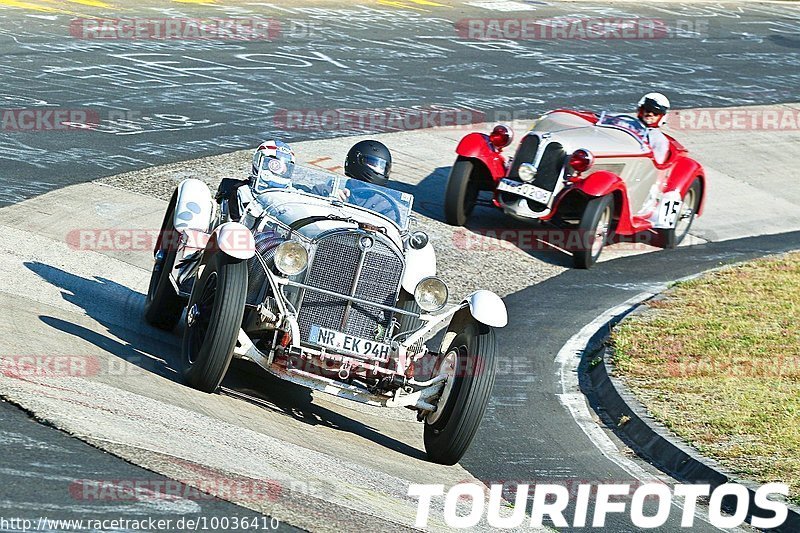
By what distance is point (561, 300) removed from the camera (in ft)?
43.3

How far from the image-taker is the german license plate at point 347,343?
321 inches

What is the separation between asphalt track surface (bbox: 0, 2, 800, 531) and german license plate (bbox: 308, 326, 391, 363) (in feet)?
3.47

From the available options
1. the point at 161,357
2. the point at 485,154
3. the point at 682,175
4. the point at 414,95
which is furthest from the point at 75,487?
the point at 414,95

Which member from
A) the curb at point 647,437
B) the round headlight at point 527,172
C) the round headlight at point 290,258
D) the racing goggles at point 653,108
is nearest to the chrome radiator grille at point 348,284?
the round headlight at point 290,258

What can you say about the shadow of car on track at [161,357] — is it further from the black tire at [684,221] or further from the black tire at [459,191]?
the black tire at [684,221]

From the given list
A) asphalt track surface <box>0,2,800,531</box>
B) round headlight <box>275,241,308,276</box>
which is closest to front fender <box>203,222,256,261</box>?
round headlight <box>275,241,308,276</box>

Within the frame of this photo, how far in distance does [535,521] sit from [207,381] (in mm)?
2224

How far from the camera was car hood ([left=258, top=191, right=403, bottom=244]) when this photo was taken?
346 inches

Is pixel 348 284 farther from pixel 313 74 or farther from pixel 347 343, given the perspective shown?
pixel 313 74

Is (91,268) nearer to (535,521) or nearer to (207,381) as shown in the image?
(207,381)

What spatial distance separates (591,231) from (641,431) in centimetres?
507

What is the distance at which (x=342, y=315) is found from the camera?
851 centimetres

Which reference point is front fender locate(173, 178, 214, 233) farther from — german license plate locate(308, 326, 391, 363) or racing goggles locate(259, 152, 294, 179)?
german license plate locate(308, 326, 391, 363)

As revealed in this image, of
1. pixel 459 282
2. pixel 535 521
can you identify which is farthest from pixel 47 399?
pixel 459 282
